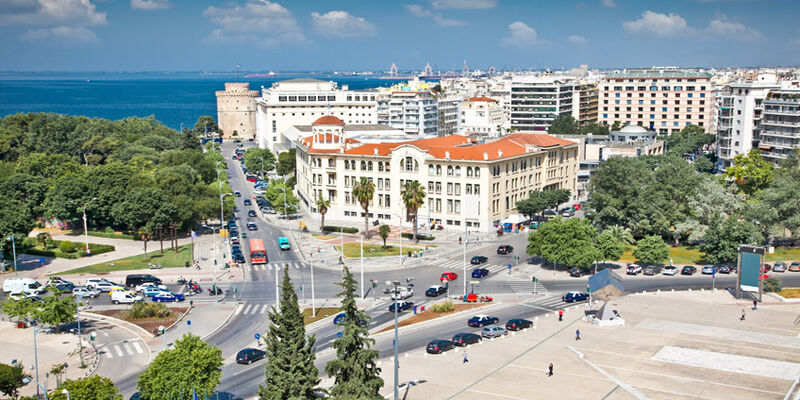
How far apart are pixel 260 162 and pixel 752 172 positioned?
105 meters

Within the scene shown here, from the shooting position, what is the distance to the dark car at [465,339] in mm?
64750

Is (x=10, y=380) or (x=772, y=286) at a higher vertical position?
(x=10, y=380)

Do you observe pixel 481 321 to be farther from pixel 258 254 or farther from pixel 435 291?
pixel 258 254

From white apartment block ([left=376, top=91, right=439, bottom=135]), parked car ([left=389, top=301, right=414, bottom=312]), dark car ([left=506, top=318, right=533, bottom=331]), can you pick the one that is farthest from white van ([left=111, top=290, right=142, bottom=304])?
white apartment block ([left=376, top=91, right=439, bottom=135])

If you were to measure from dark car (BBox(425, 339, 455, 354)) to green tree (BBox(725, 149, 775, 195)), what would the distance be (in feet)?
268

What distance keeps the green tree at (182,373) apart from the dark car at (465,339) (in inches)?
859

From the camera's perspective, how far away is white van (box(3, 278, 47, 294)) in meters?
83.2

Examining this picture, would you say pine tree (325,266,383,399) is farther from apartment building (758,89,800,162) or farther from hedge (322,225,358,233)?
apartment building (758,89,800,162)

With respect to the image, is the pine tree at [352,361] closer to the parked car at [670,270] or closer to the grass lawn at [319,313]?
the grass lawn at [319,313]

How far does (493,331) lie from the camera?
6731 centimetres

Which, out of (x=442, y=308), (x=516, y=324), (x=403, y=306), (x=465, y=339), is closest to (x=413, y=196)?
(x=403, y=306)

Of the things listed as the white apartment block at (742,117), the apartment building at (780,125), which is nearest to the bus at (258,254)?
the apartment building at (780,125)

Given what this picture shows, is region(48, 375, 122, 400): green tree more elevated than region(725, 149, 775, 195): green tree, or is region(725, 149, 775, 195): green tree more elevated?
region(725, 149, 775, 195): green tree

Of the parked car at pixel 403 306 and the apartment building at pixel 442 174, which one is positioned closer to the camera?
the parked car at pixel 403 306
